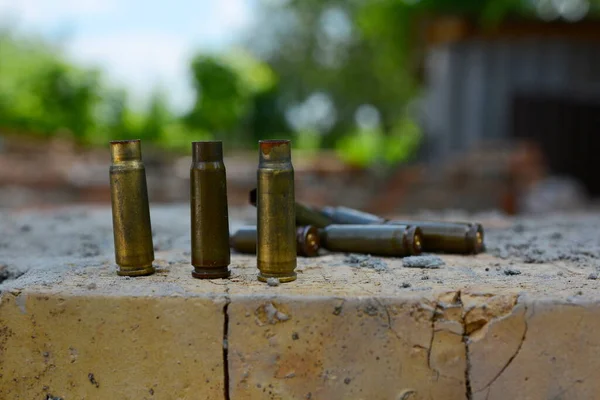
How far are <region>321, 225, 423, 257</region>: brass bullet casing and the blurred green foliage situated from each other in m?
8.94

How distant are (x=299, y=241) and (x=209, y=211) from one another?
0.59 m

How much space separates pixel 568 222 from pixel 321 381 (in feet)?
8.56

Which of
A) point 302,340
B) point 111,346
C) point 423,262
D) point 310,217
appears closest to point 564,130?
point 310,217

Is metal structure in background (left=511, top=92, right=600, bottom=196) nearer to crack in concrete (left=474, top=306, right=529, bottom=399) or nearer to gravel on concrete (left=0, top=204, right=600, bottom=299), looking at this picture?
gravel on concrete (left=0, top=204, right=600, bottom=299)

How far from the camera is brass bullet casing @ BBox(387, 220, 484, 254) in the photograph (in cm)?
286

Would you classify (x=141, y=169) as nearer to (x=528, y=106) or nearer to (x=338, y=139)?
(x=528, y=106)

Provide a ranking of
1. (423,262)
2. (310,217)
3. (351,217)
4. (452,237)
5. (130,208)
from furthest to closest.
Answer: (351,217) < (310,217) < (452,237) < (423,262) < (130,208)

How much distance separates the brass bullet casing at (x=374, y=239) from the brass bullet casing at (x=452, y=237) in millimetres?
64

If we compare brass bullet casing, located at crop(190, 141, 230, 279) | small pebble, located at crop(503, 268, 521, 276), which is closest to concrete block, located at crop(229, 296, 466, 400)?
brass bullet casing, located at crop(190, 141, 230, 279)

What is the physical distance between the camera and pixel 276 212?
2262 mm

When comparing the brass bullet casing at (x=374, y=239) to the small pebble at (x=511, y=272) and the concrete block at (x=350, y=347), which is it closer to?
the small pebble at (x=511, y=272)

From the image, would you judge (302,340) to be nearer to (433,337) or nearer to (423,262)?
(433,337)

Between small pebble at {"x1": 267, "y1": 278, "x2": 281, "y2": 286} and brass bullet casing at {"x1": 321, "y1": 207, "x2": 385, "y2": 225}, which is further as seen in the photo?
brass bullet casing at {"x1": 321, "y1": 207, "x2": 385, "y2": 225}

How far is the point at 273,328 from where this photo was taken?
6.77 feet
